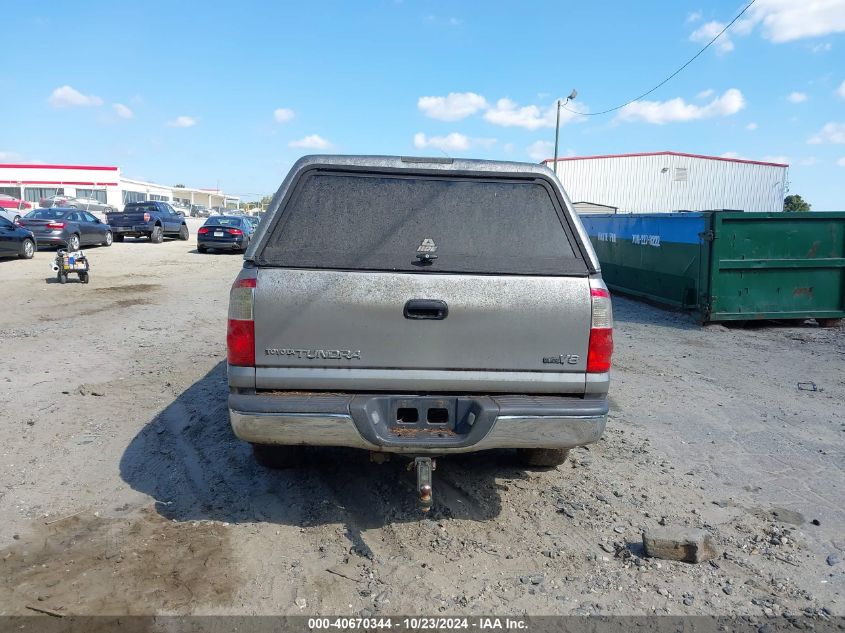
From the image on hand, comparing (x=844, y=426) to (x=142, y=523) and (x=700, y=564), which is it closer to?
(x=700, y=564)

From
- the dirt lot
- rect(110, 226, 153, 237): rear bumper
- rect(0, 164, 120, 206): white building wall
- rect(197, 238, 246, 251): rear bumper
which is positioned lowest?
the dirt lot

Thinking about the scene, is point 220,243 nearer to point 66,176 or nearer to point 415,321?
point 415,321

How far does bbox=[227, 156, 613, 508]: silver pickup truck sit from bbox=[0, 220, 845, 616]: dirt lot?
61 cm

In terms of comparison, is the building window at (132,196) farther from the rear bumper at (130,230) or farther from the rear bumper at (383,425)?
the rear bumper at (383,425)

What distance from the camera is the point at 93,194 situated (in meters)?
62.9

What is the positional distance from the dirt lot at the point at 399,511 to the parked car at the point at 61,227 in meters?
16.2

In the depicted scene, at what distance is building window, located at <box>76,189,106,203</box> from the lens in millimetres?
62719


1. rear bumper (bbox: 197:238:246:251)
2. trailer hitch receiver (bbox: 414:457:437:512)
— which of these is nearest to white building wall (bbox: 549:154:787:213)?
rear bumper (bbox: 197:238:246:251)

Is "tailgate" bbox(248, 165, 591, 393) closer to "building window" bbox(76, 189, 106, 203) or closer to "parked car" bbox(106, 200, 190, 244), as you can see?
"parked car" bbox(106, 200, 190, 244)

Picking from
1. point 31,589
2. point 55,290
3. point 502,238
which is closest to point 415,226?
point 502,238

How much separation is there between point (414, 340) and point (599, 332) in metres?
1.00

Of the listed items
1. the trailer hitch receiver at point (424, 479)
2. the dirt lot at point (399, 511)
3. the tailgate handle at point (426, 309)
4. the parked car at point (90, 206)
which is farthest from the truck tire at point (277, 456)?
the parked car at point (90, 206)

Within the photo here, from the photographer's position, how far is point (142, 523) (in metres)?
3.98

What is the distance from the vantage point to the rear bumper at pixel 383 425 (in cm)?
346
